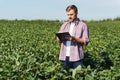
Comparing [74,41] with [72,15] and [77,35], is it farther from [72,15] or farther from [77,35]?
[72,15]

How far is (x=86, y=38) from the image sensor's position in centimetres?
821

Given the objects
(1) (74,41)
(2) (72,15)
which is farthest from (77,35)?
(2) (72,15)

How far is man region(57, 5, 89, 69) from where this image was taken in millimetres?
8206

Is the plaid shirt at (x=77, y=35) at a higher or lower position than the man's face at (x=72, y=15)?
lower

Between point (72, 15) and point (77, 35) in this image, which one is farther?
point (77, 35)

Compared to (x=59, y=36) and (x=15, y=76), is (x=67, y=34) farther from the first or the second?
(x=15, y=76)

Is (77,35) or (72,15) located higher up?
(72,15)

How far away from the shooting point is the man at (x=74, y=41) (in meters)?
8.21

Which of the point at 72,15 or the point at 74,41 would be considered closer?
the point at 72,15

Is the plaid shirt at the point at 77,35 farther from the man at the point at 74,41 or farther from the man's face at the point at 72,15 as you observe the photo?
the man's face at the point at 72,15

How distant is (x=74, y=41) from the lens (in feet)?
27.2

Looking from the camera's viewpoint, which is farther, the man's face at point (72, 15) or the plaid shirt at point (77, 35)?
the plaid shirt at point (77, 35)

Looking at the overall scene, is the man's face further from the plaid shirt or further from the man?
the plaid shirt

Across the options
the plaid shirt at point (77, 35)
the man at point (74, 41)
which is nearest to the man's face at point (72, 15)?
the man at point (74, 41)
